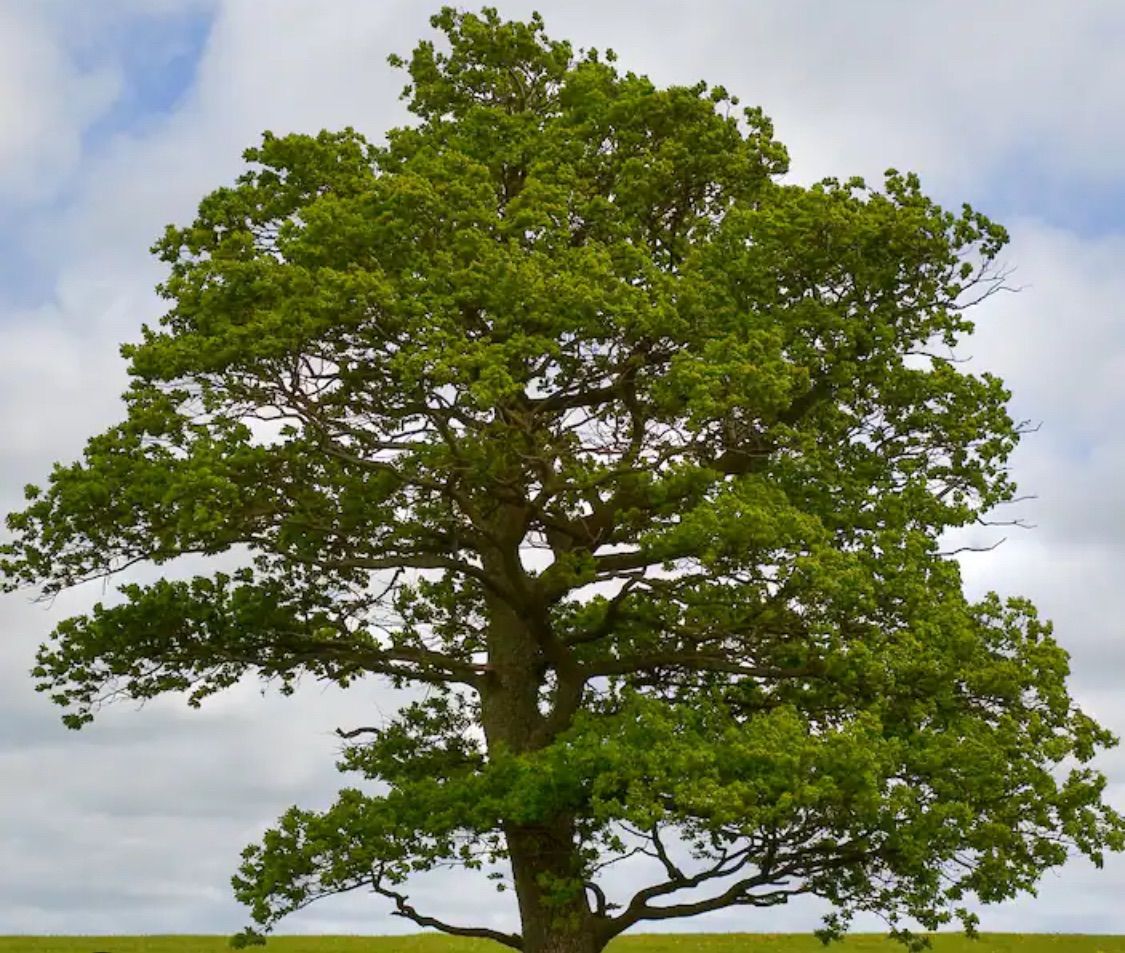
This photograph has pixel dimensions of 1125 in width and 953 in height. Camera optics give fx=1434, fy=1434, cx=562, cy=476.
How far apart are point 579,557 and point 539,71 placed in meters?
11.5

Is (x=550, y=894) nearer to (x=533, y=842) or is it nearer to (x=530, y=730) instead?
(x=533, y=842)

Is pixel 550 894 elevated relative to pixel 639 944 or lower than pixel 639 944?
lower

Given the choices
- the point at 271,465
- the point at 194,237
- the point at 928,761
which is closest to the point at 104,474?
the point at 271,465

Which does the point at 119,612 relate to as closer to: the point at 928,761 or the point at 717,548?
the point at 717,548

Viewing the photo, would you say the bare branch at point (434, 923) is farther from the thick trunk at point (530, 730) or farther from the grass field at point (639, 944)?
the grass field at point (639, 944)

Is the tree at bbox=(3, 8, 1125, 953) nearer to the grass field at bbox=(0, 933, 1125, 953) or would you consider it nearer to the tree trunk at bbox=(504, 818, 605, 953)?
the tree trunk at bbox=(504, 818, 605, 953)

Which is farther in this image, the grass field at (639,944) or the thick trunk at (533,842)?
the grass field at (639,944)

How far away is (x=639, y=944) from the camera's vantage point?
4331 centimetres

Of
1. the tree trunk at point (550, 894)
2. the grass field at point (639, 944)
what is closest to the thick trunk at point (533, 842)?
the tree trunk at point (550, 894)

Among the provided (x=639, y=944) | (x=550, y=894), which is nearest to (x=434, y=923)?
(x=550, y=894)

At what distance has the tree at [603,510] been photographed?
79.4 feet

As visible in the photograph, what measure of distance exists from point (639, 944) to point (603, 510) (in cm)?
2084

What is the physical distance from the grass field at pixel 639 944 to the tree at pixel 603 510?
15.3 metres

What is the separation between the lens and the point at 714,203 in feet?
98.5
